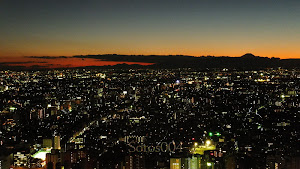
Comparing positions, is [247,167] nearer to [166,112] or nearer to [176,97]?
[166,112]

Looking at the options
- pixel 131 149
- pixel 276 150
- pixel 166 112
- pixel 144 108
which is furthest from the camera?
pixel 144 108

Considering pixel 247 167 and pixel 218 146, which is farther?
pixel 218 146

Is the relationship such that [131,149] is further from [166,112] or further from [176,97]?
[176,97]

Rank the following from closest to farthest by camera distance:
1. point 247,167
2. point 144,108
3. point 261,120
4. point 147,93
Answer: point 247,167 < point 261,120 < point 144,108 < point 147,93

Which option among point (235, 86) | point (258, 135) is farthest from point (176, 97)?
point (258, 135)

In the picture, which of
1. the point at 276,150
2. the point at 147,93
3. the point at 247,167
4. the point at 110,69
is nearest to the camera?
the point at 247,167

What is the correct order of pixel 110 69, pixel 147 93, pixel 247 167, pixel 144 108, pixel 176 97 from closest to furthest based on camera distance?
1. pixel 247 167
2. pixel 144 108
3. pixel 176 97
4. pixel 147 93
5. pixel 110 69

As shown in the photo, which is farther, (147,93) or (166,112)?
(147,93)

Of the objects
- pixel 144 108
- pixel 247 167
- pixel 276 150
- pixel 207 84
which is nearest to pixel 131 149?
pixel 247 167
